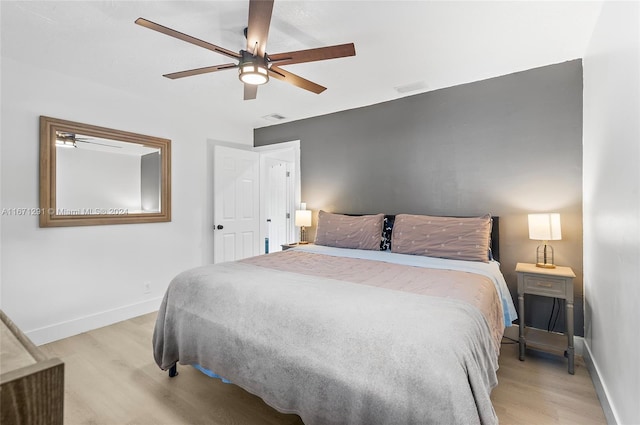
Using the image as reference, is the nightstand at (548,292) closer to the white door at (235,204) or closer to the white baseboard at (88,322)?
the white door at (235,204)

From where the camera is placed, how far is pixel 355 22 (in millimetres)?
2000

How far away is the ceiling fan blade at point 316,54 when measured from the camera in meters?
1.79

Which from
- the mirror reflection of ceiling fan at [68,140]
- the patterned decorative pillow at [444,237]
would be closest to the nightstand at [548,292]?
the patterned decorative pillow at [444,237]

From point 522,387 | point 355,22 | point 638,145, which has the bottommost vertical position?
point 522,387

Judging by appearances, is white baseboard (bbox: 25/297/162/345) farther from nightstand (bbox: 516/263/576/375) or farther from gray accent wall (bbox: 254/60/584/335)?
nightstand (bbox: 516/263/576/375)

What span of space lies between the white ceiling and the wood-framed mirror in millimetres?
570

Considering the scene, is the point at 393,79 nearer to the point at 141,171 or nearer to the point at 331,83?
the point at 331,83

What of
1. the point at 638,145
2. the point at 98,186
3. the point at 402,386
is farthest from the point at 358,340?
the point at 98,186

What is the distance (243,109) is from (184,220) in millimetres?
1600

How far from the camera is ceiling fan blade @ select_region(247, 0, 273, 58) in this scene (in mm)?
1531

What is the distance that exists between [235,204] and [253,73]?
260 centimetres

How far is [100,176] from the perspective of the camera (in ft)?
10.2

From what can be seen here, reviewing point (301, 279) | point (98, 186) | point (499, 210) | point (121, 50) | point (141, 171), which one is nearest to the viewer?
point (301, 279)

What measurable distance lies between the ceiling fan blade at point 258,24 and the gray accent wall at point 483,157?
2.02 meters
